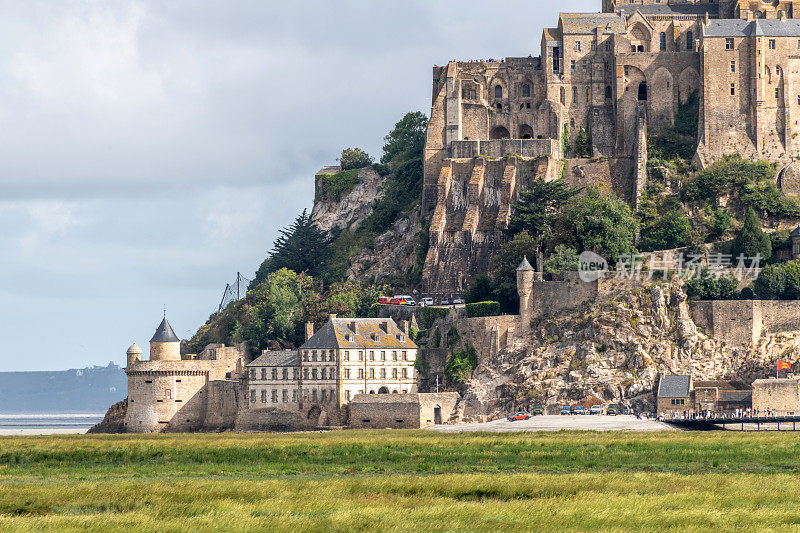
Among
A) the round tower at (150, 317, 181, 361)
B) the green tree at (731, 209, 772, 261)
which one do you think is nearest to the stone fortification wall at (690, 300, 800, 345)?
the green tree at (731, 209, 772, 261)

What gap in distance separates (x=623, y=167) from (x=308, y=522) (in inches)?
3062

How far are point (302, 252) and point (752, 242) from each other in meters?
40.1

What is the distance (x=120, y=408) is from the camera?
118 metres

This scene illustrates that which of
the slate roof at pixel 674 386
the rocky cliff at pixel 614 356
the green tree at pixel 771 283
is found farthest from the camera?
the green tree at pixel 771 283

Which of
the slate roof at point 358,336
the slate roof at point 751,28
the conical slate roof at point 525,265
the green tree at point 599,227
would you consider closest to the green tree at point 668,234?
the green tree at point 599,227

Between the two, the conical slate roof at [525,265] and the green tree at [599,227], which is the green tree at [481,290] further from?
the green tree at [599,227]

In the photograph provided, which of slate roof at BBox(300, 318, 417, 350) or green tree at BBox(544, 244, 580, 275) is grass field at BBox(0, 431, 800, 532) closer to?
slate roof at BBox(300, 318, 417, 350)

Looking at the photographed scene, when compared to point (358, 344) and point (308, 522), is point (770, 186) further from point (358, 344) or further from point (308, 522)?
point (308, 522)

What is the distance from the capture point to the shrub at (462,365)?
105 metres

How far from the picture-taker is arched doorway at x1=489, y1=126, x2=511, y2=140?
126 meters

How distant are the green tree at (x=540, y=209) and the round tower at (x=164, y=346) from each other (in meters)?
27.1

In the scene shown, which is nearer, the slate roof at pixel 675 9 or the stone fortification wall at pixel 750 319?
the stone fortification wall at pixel 750 319

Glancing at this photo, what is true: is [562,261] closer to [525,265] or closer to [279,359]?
[525,265]

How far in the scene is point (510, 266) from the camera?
108625 mm
